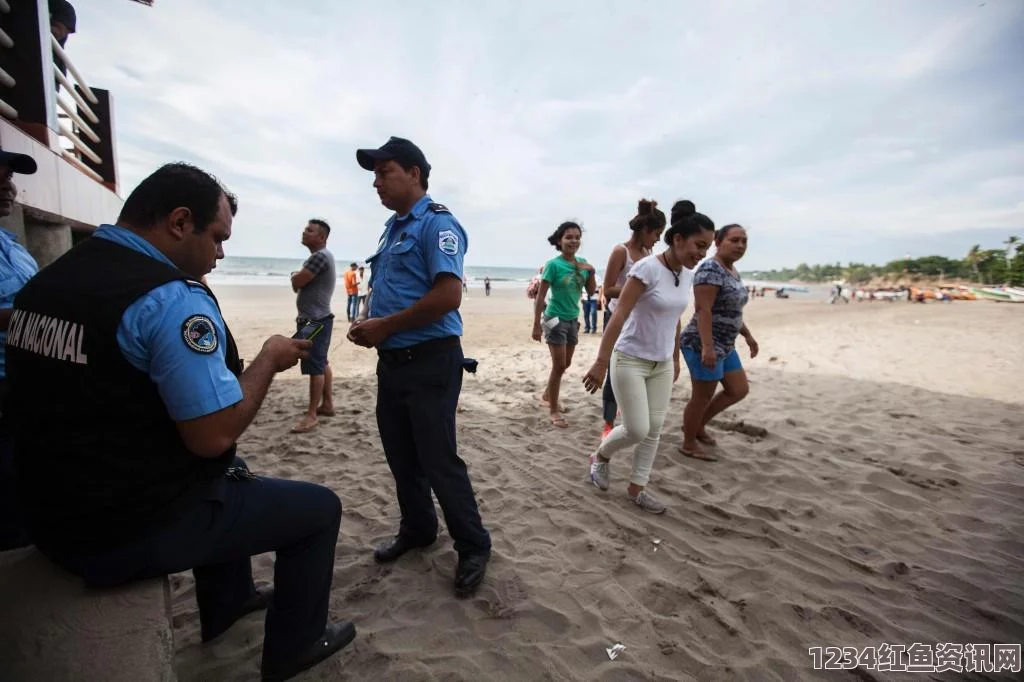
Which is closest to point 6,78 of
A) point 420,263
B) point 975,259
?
point 420,263

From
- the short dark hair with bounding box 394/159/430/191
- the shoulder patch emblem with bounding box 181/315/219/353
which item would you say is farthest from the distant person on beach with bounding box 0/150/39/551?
the short dark hair with bounding box 394/159/430/191

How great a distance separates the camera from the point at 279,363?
1.66 metres

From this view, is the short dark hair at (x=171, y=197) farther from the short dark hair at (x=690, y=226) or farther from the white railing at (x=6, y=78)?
the white railing at (x=6, y=78)

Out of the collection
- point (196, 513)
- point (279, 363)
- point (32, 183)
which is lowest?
point (196, 513)

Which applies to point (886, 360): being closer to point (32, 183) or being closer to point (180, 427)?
point (180, 427)

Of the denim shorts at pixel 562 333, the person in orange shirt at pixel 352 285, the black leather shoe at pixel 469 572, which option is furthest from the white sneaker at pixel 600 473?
the person in orange shirt at pixel 352 285

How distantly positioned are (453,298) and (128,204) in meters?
1.27

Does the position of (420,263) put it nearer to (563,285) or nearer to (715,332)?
(715,332)

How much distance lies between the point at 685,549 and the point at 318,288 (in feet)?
13.4

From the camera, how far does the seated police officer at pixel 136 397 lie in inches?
50.4

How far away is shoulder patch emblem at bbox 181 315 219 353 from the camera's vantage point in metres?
1.31

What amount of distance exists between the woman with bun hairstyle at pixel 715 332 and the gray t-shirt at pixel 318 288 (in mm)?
3547

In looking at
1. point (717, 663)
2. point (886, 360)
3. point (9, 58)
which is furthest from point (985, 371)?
point (9, 58)

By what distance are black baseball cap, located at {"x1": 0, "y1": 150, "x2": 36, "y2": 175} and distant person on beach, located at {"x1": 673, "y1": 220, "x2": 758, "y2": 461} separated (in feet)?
14.1
